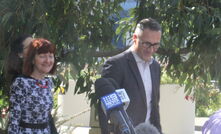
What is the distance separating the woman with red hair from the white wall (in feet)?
20.5

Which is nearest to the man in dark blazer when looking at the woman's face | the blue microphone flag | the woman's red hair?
the woman's red hair

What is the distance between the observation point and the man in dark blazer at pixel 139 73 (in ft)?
10.8

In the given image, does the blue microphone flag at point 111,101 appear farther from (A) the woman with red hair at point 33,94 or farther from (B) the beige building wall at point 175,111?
(B) the beige building wall at point 175,111

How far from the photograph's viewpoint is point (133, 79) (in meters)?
3.32

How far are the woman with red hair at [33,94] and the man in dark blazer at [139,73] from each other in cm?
46

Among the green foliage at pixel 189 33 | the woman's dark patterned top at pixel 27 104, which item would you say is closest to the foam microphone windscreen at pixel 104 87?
the woman's dark patterned top at pixel 27 104

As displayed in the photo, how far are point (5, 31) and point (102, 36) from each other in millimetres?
1239

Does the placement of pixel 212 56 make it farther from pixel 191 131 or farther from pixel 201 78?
pixel 191 131

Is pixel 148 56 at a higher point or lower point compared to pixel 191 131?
higher

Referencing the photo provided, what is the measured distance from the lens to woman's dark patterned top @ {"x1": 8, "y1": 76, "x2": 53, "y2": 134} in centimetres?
331

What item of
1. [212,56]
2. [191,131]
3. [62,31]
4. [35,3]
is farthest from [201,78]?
[191,131]

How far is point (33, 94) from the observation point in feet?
11.1

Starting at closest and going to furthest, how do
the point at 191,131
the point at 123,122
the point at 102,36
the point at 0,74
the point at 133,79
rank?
1. the point at 123,122
2. the point at 133,79
3. the point at 0,74
4. the point at 102,36
5. the point at 191,131

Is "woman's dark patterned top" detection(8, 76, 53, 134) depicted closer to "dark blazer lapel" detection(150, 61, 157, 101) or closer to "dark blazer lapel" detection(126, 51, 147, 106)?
"dark blazer lapel" detection(126, 51, 147, 106)
